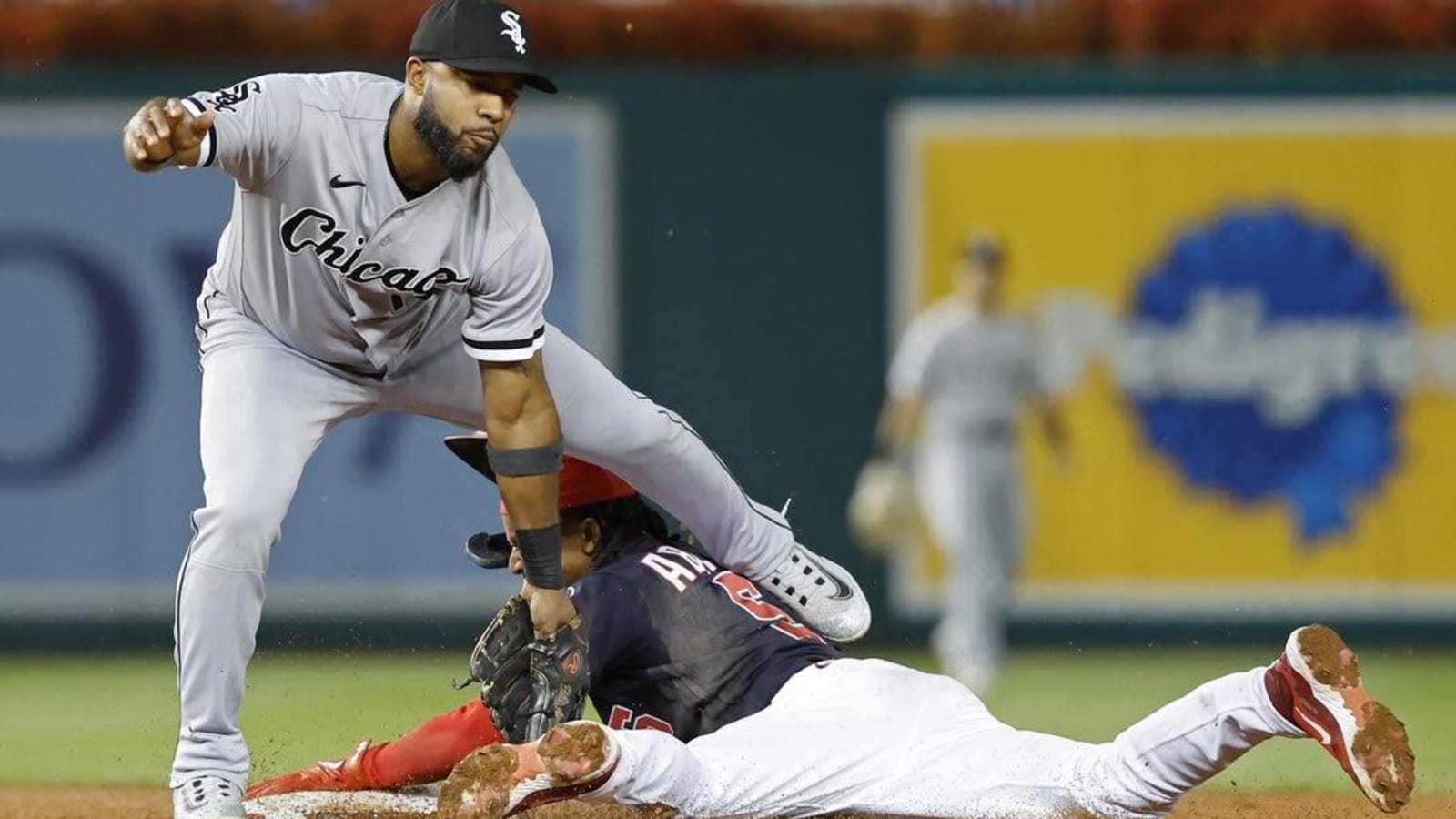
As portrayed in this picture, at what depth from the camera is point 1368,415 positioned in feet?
31.5

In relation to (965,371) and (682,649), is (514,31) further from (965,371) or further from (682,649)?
(965,371)

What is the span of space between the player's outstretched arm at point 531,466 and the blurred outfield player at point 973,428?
4.58 m

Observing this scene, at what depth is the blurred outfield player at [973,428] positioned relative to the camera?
9023mm

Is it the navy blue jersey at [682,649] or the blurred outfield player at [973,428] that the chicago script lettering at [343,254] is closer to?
the navy blue jersey at [682,649]

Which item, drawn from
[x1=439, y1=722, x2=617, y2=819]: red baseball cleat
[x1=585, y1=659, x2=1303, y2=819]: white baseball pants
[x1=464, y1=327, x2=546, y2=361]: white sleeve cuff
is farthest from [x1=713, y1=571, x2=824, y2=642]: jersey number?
[x1=439, y1=722, x2=617, y2=819]: red baseball cleat

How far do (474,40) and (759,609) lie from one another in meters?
1.36

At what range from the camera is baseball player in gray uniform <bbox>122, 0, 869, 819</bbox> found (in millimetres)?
4324

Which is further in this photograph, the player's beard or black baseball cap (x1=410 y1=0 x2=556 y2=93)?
the player's beard

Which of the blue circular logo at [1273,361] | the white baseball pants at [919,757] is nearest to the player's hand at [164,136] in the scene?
the white baseball pants at [919,757]

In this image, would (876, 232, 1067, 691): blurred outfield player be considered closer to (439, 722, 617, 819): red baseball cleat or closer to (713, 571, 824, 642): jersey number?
(713, 571, 824, 642): jersey number

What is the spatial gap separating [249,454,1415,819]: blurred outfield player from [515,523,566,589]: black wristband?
0.24 feet

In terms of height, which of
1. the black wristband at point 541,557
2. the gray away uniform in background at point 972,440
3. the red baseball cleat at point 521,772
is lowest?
the gray away uniform in background at point 972,440

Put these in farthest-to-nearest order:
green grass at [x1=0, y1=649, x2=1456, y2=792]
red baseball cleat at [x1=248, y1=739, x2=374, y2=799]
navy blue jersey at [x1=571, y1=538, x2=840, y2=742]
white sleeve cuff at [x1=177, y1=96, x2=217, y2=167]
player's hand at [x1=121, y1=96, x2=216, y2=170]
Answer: green grass at [x1=0, y1=649, x2=1456, y2=792] < red baseball cleat at [x1=248, y1=739, x2=374, y2=799] < navy blue jersey at [x1=571, y1=538, x2=840, y2=742] < white sleeve cuff at [x1=177, y1=96, x2=217, y2=167] < player's hand at [x1=121, y1=96, x2=216, y2=170]

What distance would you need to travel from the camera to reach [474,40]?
4.29 meters
